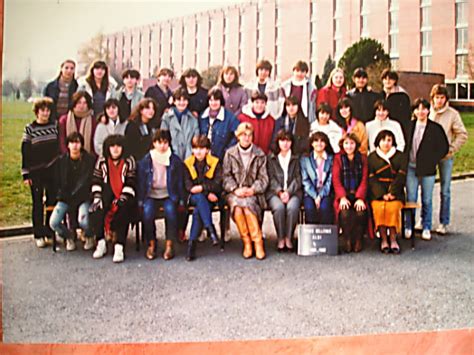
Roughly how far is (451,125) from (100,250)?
208 cm

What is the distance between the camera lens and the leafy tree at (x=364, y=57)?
10.4ft

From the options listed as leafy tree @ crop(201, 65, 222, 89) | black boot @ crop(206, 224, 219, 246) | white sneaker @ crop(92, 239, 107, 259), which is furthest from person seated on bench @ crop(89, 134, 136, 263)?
leafy tree @ crop(201, 65, 222, 89)

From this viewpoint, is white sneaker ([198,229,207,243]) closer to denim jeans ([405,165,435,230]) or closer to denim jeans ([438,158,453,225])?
denim jeans ([405,165,435,230])

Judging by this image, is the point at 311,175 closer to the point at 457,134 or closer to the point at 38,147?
the point at 457,134

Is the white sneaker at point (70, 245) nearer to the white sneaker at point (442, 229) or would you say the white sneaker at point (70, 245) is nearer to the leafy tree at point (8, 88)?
the leafy tree at point (8, 88)

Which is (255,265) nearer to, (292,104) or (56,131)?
(292,104)

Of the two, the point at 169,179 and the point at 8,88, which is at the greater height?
the point at 8,88

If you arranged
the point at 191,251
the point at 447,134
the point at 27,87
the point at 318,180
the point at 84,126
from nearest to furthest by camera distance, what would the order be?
the point at 27,87 < the point at 84,126 < the point at 191,251 < the point at 318,180 < the point at 447,134

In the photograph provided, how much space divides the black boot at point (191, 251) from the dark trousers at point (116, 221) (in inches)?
13.4

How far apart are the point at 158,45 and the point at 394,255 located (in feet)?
5.75

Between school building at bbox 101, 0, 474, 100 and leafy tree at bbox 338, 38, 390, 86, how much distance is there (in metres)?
0.03

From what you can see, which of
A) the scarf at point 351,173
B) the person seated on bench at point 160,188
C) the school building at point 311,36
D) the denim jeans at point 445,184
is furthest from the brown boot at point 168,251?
the denim jeans at point 445,184

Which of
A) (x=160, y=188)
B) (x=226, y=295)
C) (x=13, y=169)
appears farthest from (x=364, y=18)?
(x=13, y=169)

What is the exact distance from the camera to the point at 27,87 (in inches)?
112
